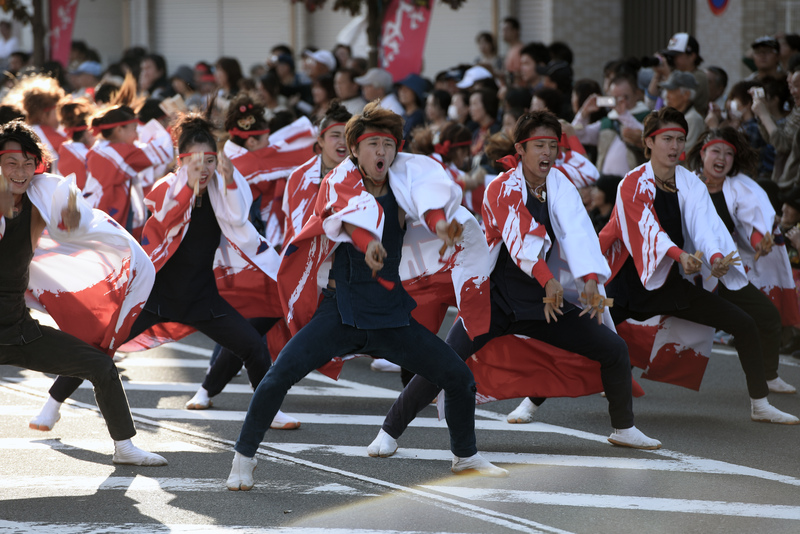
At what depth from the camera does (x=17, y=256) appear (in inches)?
195

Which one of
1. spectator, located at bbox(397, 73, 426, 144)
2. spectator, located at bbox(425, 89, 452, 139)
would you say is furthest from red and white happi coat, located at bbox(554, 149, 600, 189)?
spectator, located at bbox(397, 73, 426, 144)

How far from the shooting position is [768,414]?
6.20 meters

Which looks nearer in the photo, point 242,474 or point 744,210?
point 242,474

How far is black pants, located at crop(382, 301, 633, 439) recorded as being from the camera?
5.42 m

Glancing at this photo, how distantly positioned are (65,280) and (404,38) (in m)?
7.06

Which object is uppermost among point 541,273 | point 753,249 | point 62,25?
point 62,25

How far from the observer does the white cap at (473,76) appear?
463 inches

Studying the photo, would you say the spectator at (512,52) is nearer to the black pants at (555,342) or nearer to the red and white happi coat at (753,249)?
the red and white happi coat at (753,249)

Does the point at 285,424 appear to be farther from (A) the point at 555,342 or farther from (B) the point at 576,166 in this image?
(B) the point at 576,166

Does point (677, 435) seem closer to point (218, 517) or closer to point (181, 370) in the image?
point (218, 517)

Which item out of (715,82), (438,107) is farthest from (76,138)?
(715,82)

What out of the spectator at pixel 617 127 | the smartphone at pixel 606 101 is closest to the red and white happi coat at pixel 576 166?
the spectator at pixel 617 127

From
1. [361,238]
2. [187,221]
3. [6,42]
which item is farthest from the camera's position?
[6,42]

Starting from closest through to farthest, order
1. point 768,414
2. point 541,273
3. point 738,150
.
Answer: point 541,273, point 768,414, point 738,150
